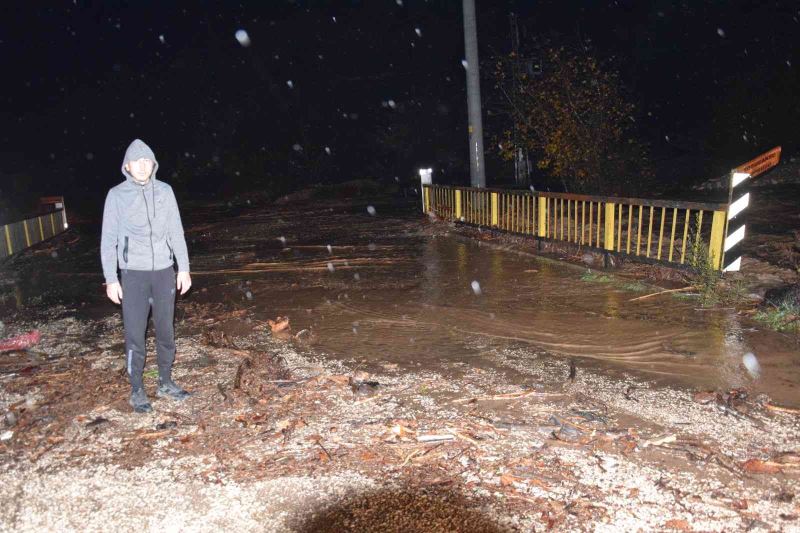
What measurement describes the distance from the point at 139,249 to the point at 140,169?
57 centimetres

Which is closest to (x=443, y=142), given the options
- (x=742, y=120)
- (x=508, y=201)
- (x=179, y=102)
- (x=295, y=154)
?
(x=295, y=154)

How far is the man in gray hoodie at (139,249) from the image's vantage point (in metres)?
4.55

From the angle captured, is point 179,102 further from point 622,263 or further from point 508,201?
point 622,263

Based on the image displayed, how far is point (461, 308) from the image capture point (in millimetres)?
7320

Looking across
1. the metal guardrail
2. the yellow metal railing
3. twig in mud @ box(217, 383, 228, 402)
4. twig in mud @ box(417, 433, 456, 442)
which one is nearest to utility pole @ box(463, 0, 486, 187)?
the yellow metal railing

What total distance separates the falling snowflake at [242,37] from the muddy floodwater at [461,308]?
120ft

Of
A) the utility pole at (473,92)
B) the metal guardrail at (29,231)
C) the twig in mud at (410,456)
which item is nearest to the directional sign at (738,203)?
the twig in mud at (410,456)

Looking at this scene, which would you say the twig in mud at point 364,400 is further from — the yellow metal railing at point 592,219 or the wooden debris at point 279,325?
the yellow metal railing at point 592,219

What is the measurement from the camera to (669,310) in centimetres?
682

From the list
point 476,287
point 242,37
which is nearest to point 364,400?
point 476,287

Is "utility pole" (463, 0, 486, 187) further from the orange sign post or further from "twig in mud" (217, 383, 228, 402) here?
"twig in mud" (217, 383, 228, 402)

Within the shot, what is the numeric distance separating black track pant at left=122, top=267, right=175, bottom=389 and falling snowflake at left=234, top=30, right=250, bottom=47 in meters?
45.0

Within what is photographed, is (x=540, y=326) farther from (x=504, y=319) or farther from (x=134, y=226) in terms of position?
(x=134, y=226)

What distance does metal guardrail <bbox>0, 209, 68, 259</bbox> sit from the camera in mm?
13156
